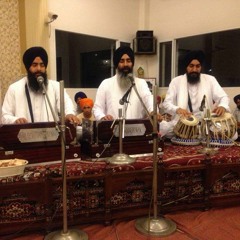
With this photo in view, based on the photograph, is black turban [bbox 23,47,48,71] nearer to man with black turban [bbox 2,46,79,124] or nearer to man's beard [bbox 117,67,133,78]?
man with black turban [bbox 2,46,79,124]

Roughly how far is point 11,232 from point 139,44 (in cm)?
594

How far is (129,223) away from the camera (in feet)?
8.92

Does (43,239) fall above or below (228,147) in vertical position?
below

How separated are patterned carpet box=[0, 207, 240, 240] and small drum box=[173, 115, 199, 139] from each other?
108 cm

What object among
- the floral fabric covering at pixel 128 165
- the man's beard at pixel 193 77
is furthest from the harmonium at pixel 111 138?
the man's beard at pixel 193 77

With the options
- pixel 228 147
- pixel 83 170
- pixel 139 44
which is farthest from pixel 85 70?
pixel 83 170

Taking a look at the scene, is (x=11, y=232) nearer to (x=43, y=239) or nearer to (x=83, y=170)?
(x=43, y=239)

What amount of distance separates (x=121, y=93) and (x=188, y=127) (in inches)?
38.5

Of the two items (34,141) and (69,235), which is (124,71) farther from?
(69,235)

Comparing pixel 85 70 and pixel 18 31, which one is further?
pixel 85 70

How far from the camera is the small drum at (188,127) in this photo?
3670 millimetres

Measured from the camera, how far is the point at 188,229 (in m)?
2.60

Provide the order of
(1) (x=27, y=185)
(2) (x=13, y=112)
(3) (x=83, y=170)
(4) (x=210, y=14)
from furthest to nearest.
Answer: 1. (4) (x=210, y=14)
2. (2) (x=13, y=112)
3. (3) (x=83, y=170)
4. (1) (x=27, y=185)

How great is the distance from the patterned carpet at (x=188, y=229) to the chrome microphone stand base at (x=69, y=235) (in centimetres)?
7
